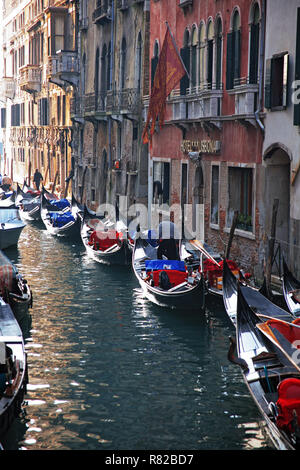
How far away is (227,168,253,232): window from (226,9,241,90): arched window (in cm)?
194

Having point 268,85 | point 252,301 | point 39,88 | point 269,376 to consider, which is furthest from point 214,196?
point 39,88

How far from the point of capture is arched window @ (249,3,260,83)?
Answer: 16312mm

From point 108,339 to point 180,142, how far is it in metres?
9.71

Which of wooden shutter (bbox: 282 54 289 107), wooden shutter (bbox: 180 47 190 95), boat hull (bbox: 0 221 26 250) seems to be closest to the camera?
wooden shutter (bbox: 282 54 289 107)

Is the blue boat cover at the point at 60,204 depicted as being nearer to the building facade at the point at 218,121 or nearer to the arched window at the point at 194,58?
the building facade at the point at 218,121

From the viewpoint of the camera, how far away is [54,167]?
40188 mm

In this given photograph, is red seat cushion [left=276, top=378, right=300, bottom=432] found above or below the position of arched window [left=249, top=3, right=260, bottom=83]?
below

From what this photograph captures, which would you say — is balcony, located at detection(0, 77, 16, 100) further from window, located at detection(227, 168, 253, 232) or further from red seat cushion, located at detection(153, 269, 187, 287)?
red seat cushion, located at detection(153, 269, 187, 287)

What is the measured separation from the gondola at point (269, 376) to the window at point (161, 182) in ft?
40.8

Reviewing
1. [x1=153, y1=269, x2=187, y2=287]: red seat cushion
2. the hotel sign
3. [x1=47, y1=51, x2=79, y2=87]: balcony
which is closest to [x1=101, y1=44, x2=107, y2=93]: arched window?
[x1=47, y1=51, x2=79, y2=87]: balcony

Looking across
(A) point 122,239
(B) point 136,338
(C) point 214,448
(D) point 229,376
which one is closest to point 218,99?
(A) point 122,239

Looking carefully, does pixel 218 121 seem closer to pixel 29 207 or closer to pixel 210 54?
pixel 210 54

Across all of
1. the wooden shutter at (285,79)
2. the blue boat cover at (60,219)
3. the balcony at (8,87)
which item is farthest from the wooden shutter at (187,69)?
the balcony at (8,87)

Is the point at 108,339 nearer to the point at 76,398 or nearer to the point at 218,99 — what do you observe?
the point at 76,398
